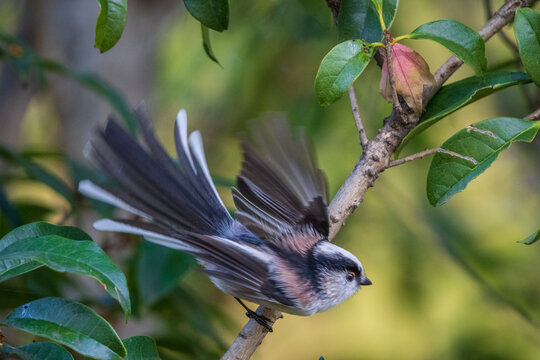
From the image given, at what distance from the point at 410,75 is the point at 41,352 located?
0.77 metres

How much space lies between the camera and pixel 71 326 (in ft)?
3.01

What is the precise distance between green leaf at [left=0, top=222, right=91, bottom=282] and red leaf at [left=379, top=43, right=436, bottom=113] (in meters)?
0.63

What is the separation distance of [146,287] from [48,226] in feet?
2.11

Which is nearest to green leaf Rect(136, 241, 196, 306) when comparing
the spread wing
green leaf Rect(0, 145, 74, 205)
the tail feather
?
green leaf Rect(0, 145, 74, 205)

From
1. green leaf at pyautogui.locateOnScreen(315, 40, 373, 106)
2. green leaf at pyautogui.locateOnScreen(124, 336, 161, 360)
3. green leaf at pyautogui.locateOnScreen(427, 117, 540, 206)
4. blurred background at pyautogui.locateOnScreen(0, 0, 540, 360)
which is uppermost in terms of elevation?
blurred background at pyautogui.locateOnScreen(0, 0, 540, 360)

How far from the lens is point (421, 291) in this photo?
3494 mm

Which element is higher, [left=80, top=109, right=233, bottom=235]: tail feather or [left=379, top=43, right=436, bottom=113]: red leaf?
[left=379, top=43, right=436, bottom=113]: red leaf

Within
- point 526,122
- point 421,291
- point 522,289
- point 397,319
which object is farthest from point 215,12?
point 397,319

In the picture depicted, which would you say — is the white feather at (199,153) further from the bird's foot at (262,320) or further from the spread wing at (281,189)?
the bird's foot at (262,320)

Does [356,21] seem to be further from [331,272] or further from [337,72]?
[331,272]

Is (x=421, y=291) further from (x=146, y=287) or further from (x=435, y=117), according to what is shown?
(x=435, y=117)

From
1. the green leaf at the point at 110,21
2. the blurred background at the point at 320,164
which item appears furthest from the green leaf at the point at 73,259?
the blurred background at the point at 320,164

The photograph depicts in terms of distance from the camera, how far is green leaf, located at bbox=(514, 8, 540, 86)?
3.58 feet

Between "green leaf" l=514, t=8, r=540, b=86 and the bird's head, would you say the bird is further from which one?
"green leaf" l=514, t=8, r=540, b=86
